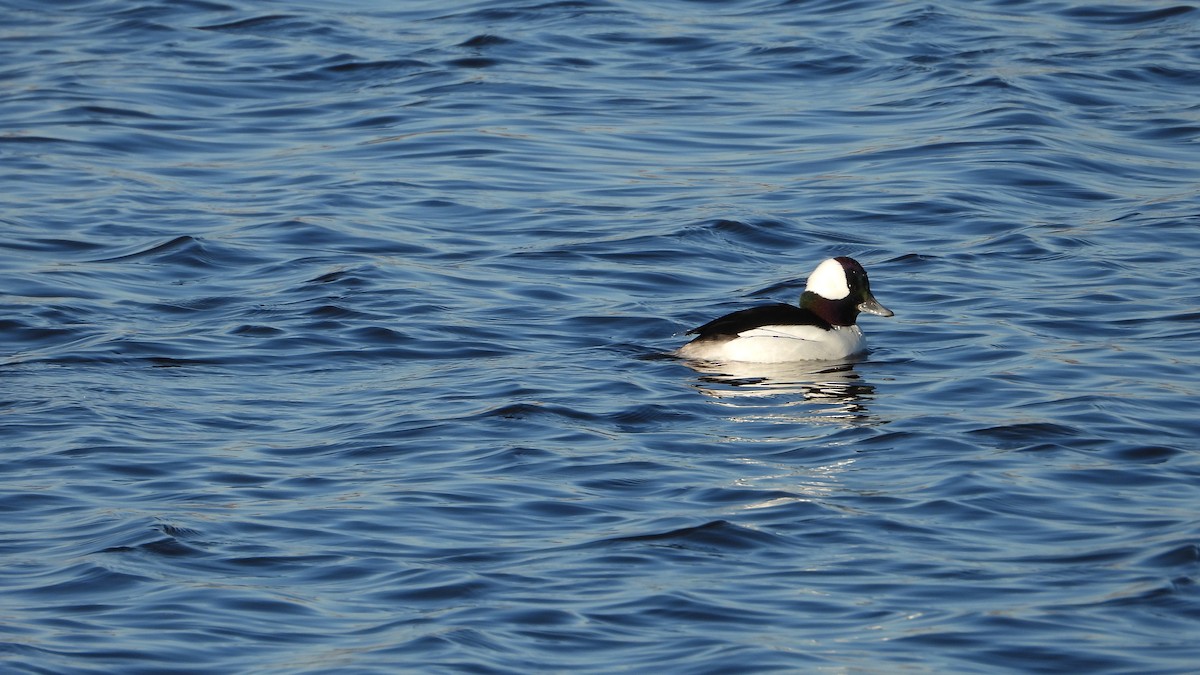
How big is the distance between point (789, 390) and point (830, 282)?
48.0 inches

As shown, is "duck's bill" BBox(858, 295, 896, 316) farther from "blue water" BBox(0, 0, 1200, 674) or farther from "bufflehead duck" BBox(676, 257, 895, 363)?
"blue water" BBox(0, 0, 1200, 674)

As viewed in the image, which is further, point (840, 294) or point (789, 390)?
point (840, 294)

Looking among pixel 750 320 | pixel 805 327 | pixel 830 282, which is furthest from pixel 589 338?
pixel 830 282

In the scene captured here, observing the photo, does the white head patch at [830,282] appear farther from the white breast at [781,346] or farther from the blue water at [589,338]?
the blue water at [589,338]

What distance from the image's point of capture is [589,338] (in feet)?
37.6

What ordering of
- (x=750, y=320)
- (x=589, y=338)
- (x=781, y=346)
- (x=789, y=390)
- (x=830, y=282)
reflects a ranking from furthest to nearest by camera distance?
(x=830, y=282)
(x=589, y=338)
(x=781, y=346)
(x=750, y=320)
(x=789, y=390)

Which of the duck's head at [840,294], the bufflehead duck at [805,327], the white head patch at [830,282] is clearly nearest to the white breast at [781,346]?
the bufflehead duck at [805,327]

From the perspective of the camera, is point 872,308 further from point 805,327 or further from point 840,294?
point 805,327

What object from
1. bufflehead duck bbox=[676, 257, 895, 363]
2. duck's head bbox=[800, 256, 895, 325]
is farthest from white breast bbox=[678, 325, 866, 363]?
duck's head bbox=[800, 256, 895, 325]

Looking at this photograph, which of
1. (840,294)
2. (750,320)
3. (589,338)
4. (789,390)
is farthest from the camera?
(840,294)

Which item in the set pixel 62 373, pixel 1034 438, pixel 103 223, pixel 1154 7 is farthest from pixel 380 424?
pixel 1154 7

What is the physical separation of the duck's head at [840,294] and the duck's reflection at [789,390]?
421 millimetres

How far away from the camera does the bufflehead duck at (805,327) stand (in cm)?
1089

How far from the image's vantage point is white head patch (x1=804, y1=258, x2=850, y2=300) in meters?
11.6
